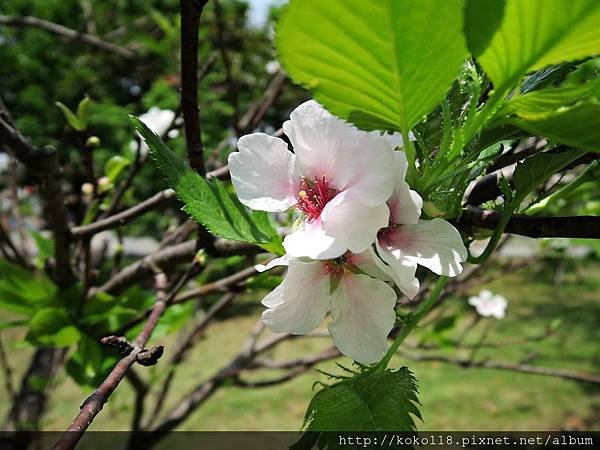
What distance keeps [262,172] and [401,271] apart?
0.58 ft

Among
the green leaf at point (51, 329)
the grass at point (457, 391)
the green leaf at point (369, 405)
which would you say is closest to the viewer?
the green leaf at point (369, 405)

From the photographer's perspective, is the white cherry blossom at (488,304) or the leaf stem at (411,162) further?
the white cherry blossom at (488,304)

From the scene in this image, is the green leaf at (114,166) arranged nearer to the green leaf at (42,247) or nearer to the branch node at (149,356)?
the green leaf at (42,247)

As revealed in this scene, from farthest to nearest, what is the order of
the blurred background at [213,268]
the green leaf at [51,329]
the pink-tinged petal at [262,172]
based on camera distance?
the blurred background at [213,268] → the green leaf at [51,329] → the pink-tinged petal at [262,172]

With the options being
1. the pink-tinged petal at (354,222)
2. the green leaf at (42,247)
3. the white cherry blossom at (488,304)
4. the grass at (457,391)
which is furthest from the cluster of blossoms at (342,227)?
the white cherry blossom at (488,304)

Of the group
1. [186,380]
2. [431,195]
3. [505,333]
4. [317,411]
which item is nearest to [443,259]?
[431,195]

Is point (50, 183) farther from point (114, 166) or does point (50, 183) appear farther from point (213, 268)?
point (213, 268)

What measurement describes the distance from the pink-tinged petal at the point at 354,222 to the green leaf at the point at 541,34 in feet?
0.46

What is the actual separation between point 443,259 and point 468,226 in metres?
0.13

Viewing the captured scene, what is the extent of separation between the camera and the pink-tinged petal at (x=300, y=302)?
50 centimetres

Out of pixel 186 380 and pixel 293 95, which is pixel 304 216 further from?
pixel 293 95

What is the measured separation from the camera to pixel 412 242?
1.62ft

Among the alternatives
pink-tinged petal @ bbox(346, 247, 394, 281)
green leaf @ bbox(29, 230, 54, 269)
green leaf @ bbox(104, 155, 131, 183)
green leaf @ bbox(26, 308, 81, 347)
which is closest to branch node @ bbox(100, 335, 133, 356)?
pink-tinged petal @ bbox(346, 247, 394, 281)

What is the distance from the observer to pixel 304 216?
0.53 m
